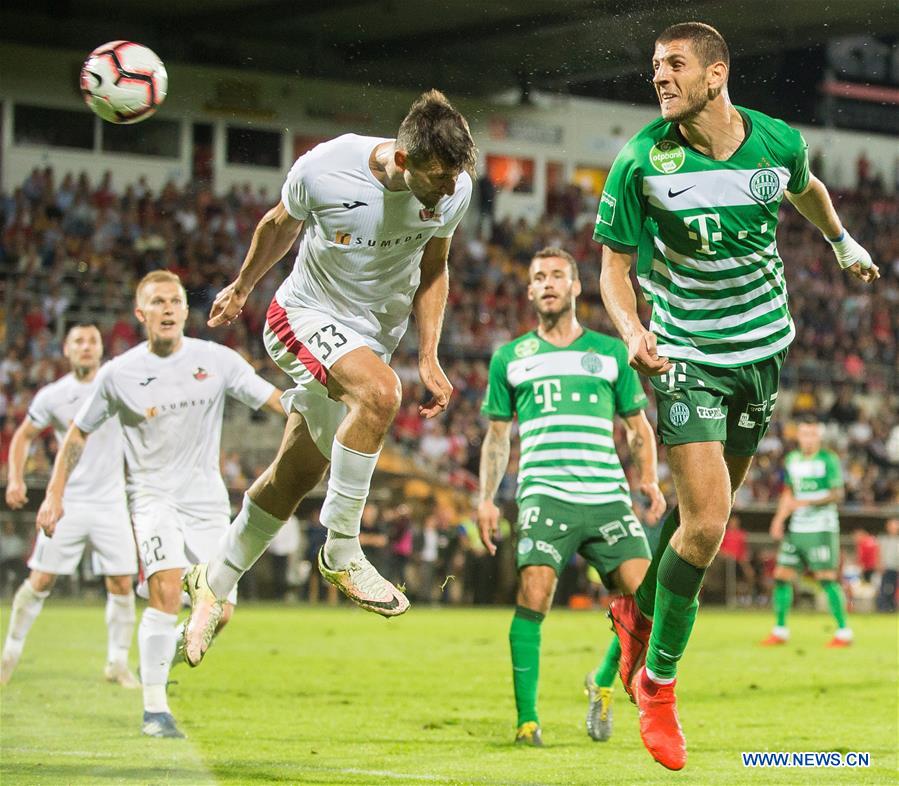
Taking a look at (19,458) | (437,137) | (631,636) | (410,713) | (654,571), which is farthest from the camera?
(19,458)

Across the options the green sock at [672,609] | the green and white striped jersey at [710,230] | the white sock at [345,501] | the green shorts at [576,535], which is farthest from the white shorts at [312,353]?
the green shorts at [576,535]

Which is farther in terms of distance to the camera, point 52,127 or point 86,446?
point 52,127

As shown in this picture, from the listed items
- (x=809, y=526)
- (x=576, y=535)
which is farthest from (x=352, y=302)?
(x=809, y=526)

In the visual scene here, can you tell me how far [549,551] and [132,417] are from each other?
271cm

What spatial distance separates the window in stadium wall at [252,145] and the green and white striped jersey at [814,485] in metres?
9.94

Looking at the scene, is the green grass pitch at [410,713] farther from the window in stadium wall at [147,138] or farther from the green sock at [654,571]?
the window in stadium wall at [147,138]

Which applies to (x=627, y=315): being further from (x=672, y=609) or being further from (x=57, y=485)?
(x=57, y=485)

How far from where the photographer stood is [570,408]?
8.35m

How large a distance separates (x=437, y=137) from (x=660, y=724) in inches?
104

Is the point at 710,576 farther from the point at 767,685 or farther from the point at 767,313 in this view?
the point at 767,313

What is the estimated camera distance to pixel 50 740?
7988 millimetres

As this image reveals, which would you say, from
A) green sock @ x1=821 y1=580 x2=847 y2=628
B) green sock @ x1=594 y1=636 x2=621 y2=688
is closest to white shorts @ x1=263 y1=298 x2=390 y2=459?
green sock @ x1=594 y1=636 x2=621 y2=688

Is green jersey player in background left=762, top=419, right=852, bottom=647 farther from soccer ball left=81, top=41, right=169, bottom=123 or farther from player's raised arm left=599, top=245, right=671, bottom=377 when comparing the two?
soccer ball left=81, top=41, right=169, bottom=123

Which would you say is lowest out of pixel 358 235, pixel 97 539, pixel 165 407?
pixel 97 539
